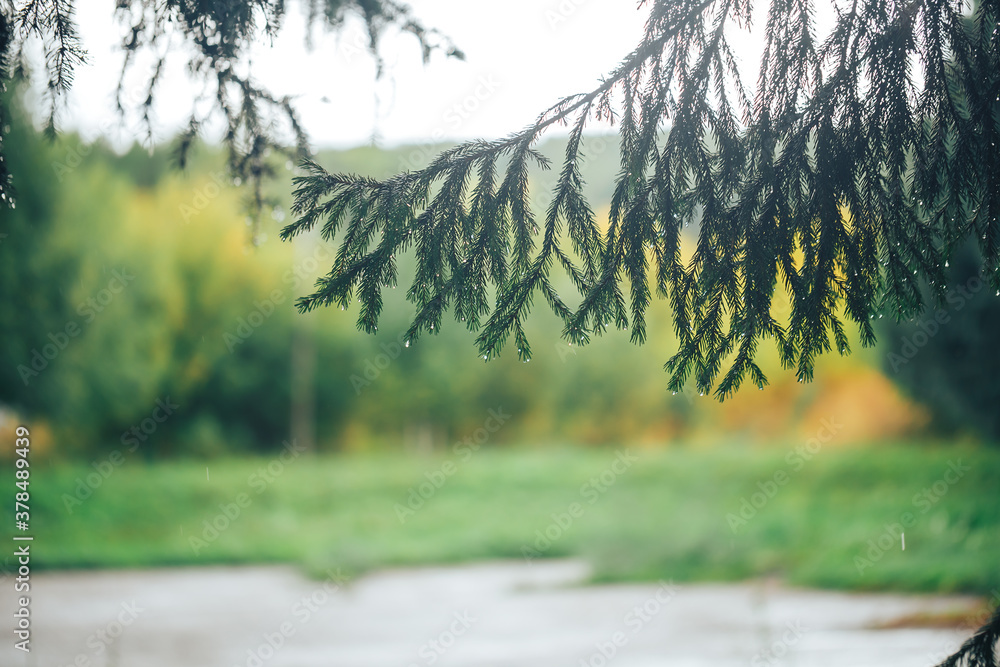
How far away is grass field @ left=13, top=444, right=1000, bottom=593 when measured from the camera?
34.1 ft

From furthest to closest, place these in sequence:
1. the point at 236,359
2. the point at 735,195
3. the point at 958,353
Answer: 1. the point at 236,359
2. the point at 958,353
3. the point at 735,195

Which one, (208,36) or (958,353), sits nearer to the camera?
(208,36)

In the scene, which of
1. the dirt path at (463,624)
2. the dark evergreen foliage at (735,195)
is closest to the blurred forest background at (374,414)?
the dirt path at (463,624)

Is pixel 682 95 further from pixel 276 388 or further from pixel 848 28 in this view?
pixel 276 388

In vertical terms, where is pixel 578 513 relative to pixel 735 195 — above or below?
below

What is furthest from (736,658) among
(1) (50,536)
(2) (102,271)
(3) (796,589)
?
(2) (102,271)

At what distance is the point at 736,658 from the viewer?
22.5ft

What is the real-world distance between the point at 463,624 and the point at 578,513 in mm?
7001

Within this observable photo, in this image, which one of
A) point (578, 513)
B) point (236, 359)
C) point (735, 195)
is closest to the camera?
point (735, 195)

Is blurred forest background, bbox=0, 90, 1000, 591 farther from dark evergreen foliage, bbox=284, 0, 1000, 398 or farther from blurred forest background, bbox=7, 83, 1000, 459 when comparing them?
dark evergreen foliage, bbox=284, 0, 1000, 398

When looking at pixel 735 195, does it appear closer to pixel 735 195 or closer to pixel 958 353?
pixel 735 195

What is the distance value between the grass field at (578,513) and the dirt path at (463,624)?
2.59 feet

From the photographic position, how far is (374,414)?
25.0 m

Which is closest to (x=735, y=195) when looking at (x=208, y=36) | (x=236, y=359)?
(x=208, y=36)
